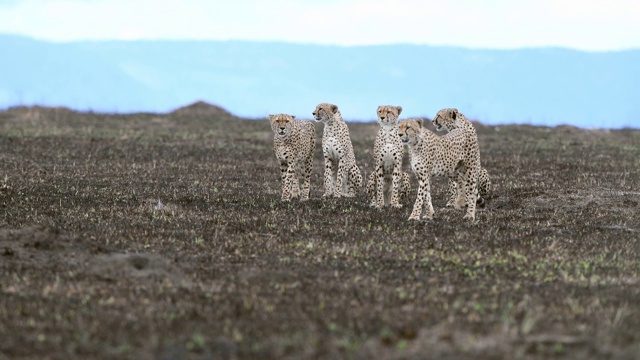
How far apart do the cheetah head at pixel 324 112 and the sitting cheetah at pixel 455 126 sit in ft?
6.69

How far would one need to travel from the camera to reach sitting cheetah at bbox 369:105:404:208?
1689cm

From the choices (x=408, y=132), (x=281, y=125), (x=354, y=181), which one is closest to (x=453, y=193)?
(x=354, y=181)

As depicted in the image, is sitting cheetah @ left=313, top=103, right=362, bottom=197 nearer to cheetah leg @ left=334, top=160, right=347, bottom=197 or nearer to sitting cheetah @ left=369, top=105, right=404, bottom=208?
cheetah leg @ left=334, top=160, right=347, bottom=197

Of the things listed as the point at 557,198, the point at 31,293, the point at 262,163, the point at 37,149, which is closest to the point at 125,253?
the point at 31,293

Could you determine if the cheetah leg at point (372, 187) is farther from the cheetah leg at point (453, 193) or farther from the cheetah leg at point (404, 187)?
the cheetah leg at point (453, 193)

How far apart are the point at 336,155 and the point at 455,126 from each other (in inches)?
97.4

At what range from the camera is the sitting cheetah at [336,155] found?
18442mm

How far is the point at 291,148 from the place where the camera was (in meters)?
17.9

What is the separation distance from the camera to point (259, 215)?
16203mm

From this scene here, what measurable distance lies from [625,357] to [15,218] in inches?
393

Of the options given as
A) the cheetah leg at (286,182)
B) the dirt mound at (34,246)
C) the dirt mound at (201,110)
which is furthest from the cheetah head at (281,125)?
the dirt mound at (201,110)

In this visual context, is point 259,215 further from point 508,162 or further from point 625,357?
point 508,162

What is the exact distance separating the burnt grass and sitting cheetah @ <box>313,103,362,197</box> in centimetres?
66

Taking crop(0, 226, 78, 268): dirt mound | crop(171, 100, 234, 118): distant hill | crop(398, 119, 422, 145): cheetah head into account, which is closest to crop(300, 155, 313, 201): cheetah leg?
crop(398, 119, 422, 145): cheetah head
